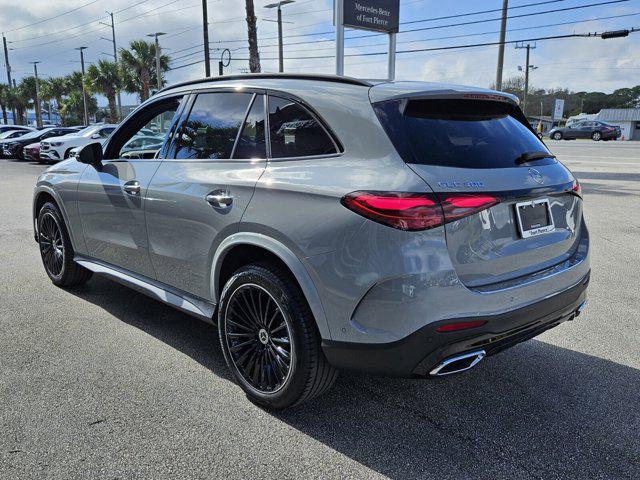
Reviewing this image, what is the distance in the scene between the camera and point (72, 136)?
69.4 feet

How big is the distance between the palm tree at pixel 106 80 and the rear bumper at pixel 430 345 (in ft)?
151

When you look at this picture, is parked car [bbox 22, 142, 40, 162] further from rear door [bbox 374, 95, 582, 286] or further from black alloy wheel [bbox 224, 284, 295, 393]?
rear door [bbox 374, 95, 582, 286]

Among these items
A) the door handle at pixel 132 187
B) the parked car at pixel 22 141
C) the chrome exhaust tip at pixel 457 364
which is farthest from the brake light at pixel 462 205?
the parked car at pixel 22 141

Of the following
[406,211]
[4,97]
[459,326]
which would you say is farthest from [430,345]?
[4,97]

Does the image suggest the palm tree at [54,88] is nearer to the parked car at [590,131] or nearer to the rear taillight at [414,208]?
the parked car at [590,131]

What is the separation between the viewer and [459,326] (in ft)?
7.81

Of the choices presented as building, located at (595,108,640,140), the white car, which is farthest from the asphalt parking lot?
building, located at (595,108,640,140)

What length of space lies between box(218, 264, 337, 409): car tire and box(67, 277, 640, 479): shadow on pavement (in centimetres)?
21

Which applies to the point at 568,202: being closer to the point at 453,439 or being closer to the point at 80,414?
the point at 453,439

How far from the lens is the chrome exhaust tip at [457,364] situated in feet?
7.97

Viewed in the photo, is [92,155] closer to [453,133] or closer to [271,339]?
[271,339]

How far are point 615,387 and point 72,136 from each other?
21.9 m

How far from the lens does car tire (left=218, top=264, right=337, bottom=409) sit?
268 cm

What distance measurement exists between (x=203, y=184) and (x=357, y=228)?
1216 mm
